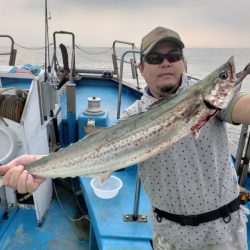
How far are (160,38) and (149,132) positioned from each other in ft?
2.43

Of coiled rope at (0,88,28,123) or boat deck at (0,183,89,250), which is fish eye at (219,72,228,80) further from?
boat deck at (0,183,89,250)

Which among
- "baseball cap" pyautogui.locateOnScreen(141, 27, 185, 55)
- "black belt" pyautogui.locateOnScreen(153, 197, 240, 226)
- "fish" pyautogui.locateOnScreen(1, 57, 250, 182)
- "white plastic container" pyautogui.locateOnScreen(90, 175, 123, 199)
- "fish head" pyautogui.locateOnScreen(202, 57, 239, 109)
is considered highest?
"baseball cap" pyautogui.locateOnScreen(141, 27, 185, 55)

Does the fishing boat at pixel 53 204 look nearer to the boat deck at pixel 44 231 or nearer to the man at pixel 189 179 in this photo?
the boat deck at pixel 44 231

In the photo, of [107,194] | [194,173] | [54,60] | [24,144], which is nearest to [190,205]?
[194,173]

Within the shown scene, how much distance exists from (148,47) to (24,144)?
221 centimetres

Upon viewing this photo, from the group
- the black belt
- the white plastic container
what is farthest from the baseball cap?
the white plastic container

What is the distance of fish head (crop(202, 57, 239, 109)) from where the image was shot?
1781mm

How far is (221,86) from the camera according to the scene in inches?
70.7

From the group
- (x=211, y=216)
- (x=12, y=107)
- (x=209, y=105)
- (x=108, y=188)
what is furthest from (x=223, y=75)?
(x=12, y=107)

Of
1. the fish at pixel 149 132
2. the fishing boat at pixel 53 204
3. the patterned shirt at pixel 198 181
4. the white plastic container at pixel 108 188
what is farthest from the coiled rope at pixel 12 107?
the patterned shirt at pixel 198 181

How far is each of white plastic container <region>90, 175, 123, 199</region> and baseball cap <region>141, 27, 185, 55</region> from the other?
1.88 meters

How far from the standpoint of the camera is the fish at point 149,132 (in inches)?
70.9

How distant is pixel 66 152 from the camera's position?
2.26 metres

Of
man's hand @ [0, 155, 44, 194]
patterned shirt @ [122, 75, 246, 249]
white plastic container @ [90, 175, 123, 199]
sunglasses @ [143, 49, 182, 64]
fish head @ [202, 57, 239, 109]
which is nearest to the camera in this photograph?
fish head @ [202, 57, 239, 109]
